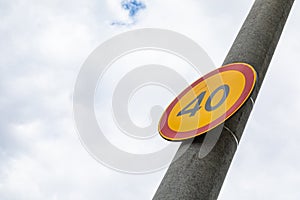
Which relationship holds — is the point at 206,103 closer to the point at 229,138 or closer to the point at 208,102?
the point at 208,102

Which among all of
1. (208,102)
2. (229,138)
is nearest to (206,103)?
(208,102)

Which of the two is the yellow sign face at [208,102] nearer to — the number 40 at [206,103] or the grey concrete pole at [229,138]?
the number 40 at [206,103]

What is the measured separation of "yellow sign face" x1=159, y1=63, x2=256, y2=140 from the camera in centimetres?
393

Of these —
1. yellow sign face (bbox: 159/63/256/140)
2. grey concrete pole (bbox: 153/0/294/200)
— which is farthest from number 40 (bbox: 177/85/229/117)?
grey concrete pole (bbox: 153/0/294/200)

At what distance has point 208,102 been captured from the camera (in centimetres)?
420

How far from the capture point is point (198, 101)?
4.36 meters

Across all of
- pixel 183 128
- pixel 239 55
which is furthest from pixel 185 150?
pixel 239 55

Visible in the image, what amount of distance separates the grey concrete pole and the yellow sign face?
0.14 meters

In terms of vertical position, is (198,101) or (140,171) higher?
(198,101)

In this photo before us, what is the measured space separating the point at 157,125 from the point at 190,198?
1311mm

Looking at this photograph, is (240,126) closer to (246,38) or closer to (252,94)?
(252,94)

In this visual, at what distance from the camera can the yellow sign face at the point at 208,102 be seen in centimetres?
393

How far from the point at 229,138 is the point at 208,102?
0.44 metres

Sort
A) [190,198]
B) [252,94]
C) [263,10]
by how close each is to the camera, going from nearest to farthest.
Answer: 1. [190,198]
2. [252,94]
3. [263,10]
